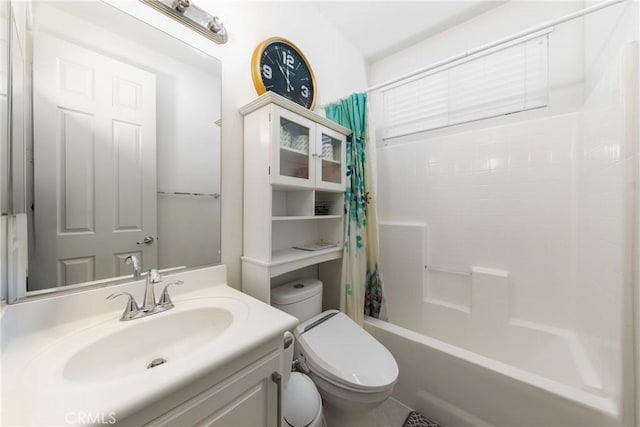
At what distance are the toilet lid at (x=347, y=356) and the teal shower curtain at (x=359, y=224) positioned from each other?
0.87ft

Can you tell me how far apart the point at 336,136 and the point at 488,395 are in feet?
5.12

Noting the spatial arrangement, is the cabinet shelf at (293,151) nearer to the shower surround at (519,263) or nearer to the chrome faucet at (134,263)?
the chrome faucet at (134,263)

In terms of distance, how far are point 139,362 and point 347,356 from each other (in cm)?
80

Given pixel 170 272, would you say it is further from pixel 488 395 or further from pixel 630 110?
pixel 630 110

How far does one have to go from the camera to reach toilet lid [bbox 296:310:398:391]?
3.12 ft

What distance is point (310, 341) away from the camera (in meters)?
1.12

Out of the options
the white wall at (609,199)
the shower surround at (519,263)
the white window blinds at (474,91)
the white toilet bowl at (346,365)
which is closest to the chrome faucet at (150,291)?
the white toilet bowl at (346,365)

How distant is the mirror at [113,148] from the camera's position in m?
0.72

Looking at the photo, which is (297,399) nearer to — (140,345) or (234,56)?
(140,345)

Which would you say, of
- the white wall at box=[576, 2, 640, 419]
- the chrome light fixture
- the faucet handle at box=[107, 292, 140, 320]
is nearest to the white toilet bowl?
the faucet handle at box=[107, 292, 140, 320]

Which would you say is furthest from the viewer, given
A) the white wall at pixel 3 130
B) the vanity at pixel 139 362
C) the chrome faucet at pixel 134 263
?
the chrome faucet at pixel 134 263

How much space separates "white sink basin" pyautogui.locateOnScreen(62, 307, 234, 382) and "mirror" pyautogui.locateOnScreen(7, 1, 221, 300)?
243 mm

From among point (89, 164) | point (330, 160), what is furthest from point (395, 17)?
point (89, 164)

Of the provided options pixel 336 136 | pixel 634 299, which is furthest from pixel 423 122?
pixel 634 299
